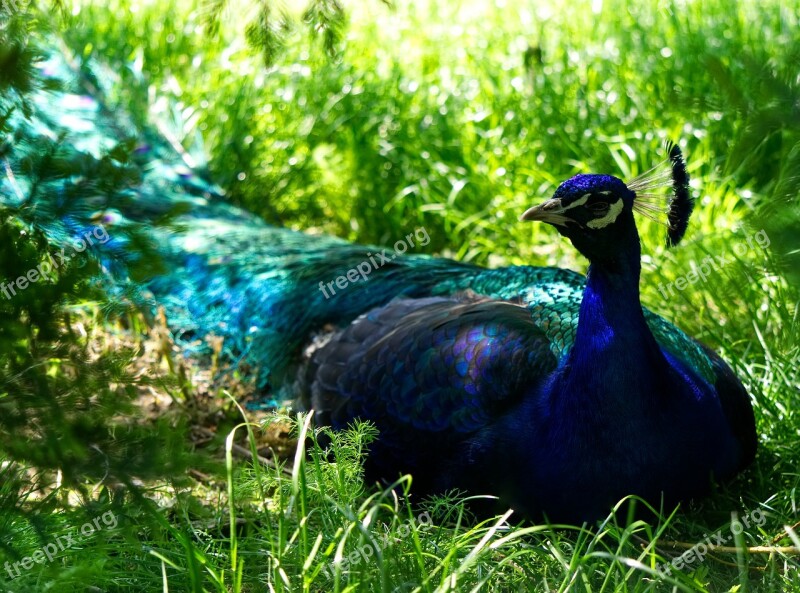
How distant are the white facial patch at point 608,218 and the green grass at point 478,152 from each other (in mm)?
465

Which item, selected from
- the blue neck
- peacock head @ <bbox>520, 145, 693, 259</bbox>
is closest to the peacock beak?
peacock head @ <bbox>520, 145, 693, 259</bbox>

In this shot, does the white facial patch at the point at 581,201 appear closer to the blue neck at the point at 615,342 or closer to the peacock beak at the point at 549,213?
the peacock beak at the point at 549,213

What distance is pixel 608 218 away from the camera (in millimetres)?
2477

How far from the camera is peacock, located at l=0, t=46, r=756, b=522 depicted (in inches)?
97.8

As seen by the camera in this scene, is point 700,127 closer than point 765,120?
No

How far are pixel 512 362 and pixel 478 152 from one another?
229 centimetres

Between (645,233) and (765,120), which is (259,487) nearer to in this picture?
(765,120)

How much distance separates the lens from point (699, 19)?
17.4 ft

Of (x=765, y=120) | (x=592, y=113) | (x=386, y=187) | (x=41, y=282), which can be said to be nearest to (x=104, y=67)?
(x=386, y=187)

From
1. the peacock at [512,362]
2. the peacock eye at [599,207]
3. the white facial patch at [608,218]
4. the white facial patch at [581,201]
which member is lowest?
the peacock at [512,362]

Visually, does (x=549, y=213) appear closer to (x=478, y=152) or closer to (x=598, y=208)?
(x=598, y=208)

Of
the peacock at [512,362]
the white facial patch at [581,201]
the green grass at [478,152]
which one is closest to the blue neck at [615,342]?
the peacock at [512,362]

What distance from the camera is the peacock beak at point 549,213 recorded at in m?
2.48

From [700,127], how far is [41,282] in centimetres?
350
